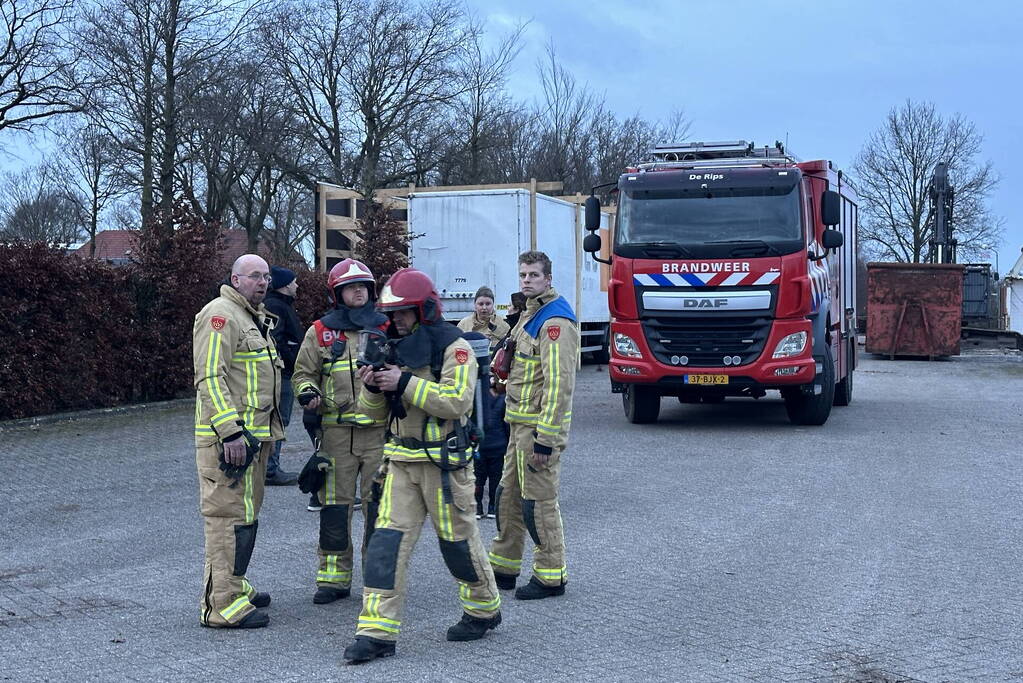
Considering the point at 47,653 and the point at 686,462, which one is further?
the point at 686,462

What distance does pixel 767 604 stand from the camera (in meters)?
6.74

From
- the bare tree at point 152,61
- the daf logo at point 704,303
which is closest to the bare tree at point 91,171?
the bare tree at point 152,61

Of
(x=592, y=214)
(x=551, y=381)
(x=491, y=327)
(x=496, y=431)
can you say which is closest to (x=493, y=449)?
(x=496, y=431)

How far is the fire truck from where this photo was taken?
552 inches

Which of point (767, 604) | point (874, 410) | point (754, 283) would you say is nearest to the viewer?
point (767, 604)

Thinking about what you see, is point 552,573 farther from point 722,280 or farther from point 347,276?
point 722,280

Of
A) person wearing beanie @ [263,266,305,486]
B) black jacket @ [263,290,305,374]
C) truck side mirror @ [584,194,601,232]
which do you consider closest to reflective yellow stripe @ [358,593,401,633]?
person wearing beanie @ [263,266,305,486]

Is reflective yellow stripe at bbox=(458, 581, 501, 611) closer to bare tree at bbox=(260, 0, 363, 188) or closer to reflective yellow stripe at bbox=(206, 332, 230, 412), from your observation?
reflective yellow stripe at bbox=(206, 332, 230, 412)

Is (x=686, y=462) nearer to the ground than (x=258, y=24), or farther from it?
nearer to the ground

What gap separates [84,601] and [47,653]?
1.10m

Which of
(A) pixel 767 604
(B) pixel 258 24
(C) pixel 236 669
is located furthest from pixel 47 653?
(B) pixel 258 24

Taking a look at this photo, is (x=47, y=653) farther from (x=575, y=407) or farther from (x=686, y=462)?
(x=575, y=407)

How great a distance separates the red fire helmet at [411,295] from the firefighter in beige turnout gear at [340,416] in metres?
0.92

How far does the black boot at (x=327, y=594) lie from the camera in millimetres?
6707
